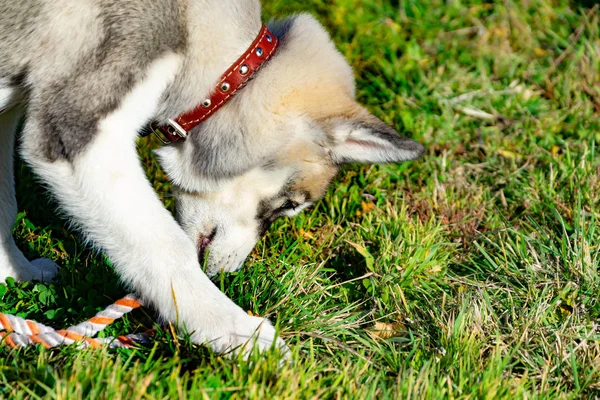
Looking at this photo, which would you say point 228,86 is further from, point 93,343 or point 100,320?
point 93,343

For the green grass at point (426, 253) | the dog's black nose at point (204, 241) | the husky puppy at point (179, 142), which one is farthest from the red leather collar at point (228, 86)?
the green grass at point (426, 253)

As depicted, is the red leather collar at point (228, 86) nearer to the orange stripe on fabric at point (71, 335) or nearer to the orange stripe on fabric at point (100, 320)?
the orange stripe on fabric at point (100, 320)

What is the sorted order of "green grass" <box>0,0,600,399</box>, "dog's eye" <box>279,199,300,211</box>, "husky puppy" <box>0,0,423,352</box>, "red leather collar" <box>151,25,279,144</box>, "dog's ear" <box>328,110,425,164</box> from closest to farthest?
"green grass" <box>0,0,600,399</box>
"husky puppy" <box>0,0,423,352</box>
"dog's ear" <box>328,110,425,164</box>
"red leather collar" <box>151,25,279,144</box>
"dog's eye" <box>279,199,300,211</box>

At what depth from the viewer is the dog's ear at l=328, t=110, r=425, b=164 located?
11.2 feet

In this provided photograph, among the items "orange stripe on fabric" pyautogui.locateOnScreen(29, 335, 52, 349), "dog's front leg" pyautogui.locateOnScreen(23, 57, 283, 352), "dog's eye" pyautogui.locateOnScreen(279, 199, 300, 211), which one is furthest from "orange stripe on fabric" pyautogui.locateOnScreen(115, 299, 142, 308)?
"dog's eye" pyautogui.locateOnScreen(279, 199, 300, 211)

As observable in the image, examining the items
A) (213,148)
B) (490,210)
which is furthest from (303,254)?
(490,210)

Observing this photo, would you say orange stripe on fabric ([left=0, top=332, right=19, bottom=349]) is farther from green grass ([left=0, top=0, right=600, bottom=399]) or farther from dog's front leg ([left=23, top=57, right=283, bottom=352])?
dog's front leg ([left=23, top=57, right=283, bottom=352])

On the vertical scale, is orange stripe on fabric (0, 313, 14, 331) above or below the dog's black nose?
above

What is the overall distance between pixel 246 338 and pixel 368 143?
107 centimetres

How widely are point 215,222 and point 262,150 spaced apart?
0.50m

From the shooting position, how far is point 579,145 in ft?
17.0

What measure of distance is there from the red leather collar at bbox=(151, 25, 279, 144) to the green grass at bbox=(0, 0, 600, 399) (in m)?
0.74

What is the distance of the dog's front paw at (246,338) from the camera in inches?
119

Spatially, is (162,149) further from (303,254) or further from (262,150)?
(303,254)
